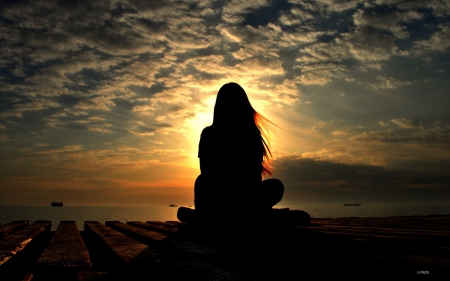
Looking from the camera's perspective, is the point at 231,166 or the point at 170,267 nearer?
the point at 170,267

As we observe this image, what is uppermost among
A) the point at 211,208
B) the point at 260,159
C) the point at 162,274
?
the point at 260,159

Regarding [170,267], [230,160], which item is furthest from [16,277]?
[230,160]

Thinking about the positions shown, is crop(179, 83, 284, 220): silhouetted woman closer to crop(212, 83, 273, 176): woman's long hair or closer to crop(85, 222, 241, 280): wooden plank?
crop(212, 83, 273, 176): woman's long hair

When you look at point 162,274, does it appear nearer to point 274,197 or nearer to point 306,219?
point 274,197

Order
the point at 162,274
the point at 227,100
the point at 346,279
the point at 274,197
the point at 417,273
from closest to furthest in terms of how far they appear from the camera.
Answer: the point at 346,279 → the point at 417,273 → the point at 162,274 → the point at 274,197 → the point at 227,100

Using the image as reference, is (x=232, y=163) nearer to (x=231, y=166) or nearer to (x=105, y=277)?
(x=231, y=166)

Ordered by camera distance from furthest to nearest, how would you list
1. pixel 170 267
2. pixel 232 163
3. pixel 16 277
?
pixel 232 163
pixel 170 267
pixel 16 277

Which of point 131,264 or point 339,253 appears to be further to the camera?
point 339,253

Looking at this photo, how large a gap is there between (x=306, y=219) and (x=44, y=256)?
11.4 feet

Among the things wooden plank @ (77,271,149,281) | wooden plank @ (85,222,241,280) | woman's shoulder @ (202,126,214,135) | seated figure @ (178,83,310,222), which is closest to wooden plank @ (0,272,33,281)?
wooden plank @ (77,271,149,281)

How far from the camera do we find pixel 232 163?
437 cm

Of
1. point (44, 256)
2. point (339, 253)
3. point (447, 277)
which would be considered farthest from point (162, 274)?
point (447, 277)

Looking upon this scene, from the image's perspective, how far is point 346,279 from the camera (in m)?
1.39

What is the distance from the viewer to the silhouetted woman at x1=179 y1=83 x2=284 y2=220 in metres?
4.12
